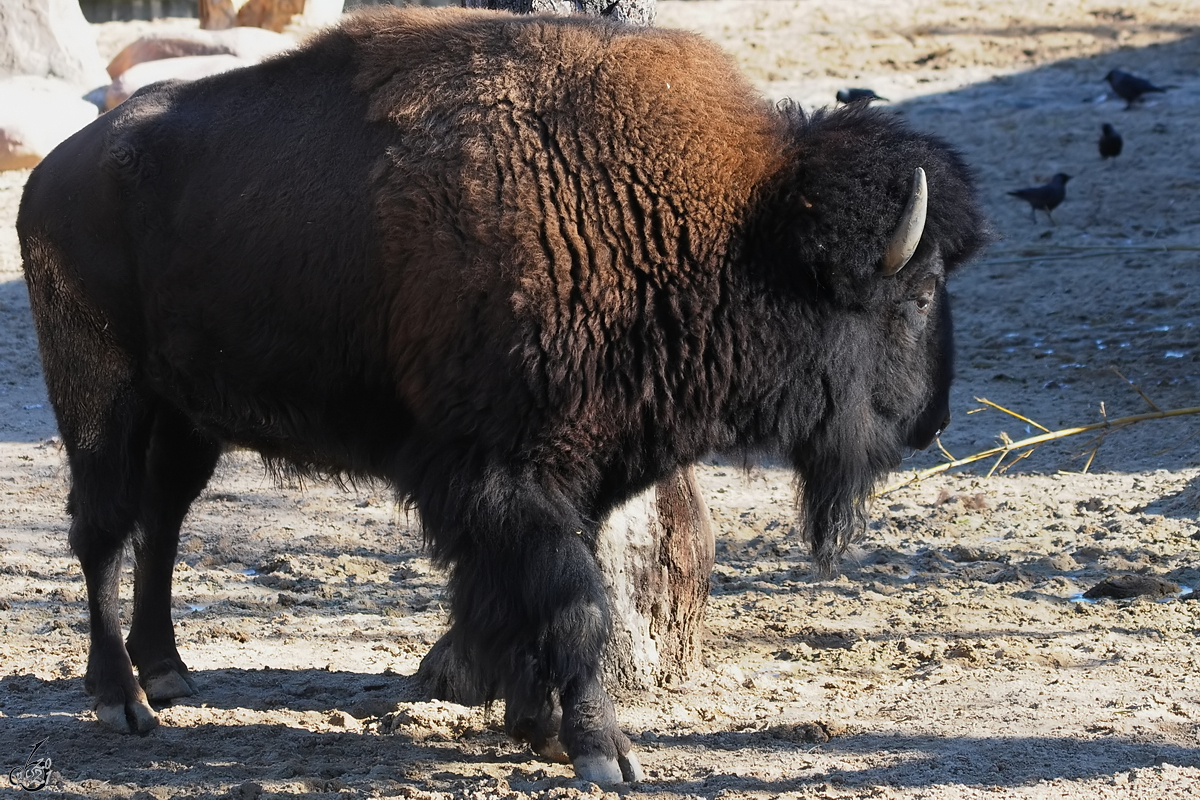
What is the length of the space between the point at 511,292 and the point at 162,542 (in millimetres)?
1846

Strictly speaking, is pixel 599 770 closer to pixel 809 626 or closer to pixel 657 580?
pixel 657 580

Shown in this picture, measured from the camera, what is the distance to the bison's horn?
3498 mm

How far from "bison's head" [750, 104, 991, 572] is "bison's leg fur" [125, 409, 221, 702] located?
2.10 meters

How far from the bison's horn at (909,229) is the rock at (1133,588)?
2114mm

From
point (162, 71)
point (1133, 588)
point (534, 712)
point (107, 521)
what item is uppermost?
point (162, 71)

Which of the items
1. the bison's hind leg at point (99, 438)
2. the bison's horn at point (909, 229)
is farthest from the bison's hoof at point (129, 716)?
the bison's horn at point (909, 229)

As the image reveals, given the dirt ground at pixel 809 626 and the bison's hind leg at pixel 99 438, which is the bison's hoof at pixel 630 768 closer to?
the dirt ground at pixel 809 626

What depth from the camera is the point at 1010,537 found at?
19.3ft

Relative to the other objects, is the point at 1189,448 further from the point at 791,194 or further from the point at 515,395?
the point at 515,395

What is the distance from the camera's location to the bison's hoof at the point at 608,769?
11.4 feet

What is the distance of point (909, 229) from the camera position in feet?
11.6

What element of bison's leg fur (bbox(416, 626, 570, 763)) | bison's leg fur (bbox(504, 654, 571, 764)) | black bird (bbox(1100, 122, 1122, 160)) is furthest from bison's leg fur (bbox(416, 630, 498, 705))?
black bird (bbox(1100, 122, 1122, 160))

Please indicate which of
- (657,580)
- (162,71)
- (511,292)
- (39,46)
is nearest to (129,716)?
(657,580)

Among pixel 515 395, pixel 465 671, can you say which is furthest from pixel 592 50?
pixel 465 671
